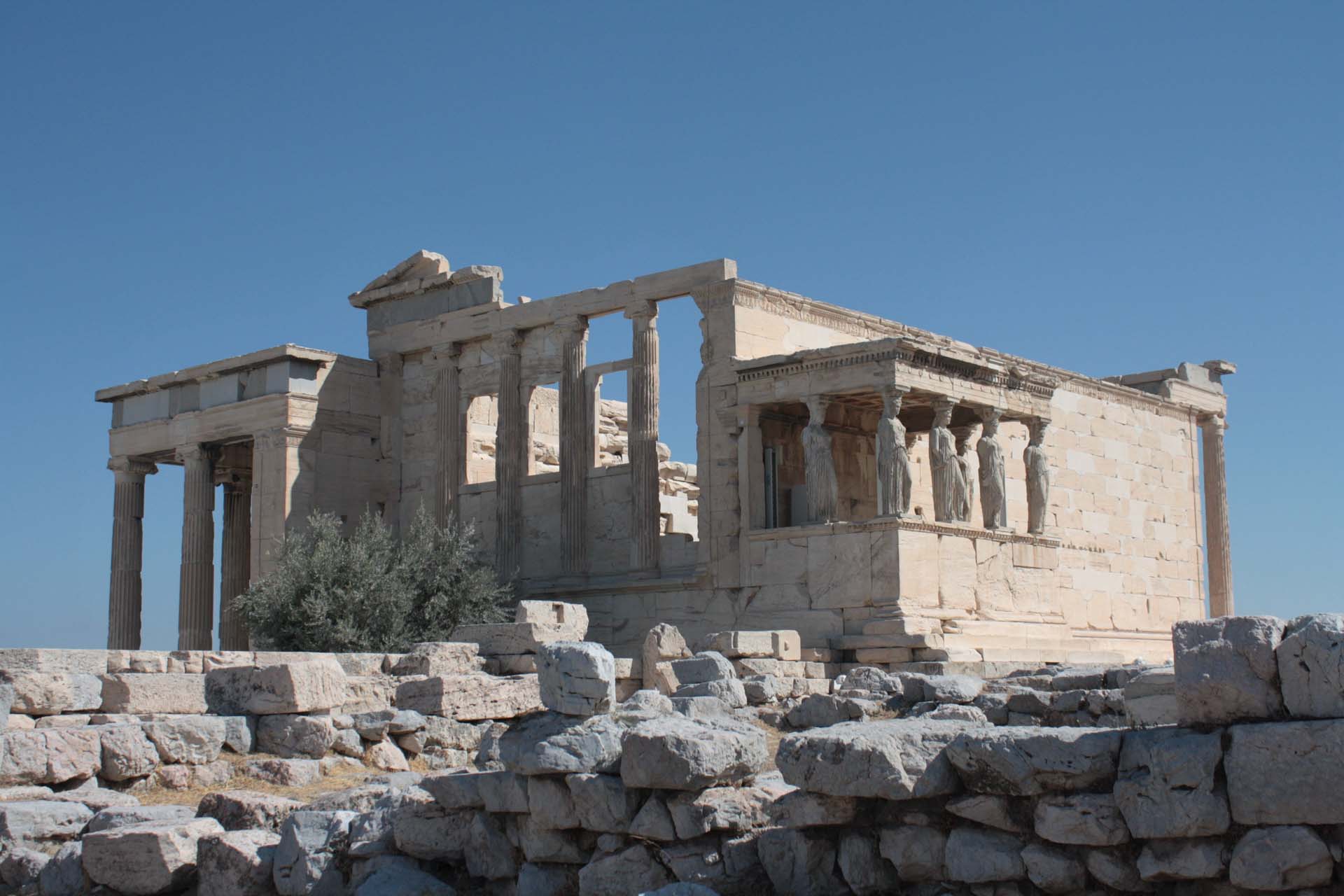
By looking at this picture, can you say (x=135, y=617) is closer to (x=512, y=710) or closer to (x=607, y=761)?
(x=512, y=710)

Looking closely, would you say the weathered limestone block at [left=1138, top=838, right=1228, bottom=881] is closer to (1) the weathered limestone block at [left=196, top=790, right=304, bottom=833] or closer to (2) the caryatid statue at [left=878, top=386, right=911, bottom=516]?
(1) the weathered limestone block at [left=196, top=790, right=304, bottom=833]

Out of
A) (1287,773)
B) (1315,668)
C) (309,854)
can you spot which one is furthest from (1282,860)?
(309,854)

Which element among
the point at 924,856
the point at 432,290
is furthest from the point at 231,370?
the point at 924,856

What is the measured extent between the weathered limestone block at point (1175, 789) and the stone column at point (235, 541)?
63.5 ft

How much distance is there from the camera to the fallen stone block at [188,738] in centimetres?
1086

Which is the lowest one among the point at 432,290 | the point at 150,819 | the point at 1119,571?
the point at 150,819

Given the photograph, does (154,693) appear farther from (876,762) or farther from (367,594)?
(367,594)

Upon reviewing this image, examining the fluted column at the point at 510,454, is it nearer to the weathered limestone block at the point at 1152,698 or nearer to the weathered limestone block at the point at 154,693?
the weathered limestone block at the point at 154,693

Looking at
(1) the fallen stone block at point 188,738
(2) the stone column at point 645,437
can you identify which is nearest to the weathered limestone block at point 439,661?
(1) the fallen stone block at point 188,738

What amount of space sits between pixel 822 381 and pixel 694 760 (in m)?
11.1

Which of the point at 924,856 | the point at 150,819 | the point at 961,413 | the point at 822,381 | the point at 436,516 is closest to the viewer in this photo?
the point at 924,856

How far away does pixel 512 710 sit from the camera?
13.1 metres

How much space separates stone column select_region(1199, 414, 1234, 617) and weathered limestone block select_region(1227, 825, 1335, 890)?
21.1m

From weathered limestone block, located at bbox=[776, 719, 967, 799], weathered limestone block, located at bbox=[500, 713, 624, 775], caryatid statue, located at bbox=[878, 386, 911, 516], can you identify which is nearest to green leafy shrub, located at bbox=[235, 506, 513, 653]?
caryatid statue, located at bbox=[878, 386, 911, 516]
